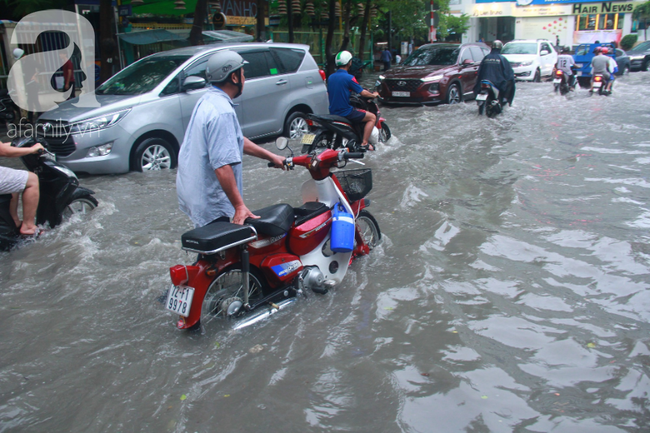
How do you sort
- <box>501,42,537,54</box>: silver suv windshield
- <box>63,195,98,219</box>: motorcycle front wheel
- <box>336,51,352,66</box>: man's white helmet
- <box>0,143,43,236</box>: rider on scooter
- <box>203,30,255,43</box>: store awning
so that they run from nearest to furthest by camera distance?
<box>0,143,43,236</box>: rider on scooter, <box>63,195,98,219</box>: motorcycle front wheel, <box>336,51,352,66</box>: man's white helmet, <box>203,30,255,43</box>: store awning, <box>501,42,537,54</box>: silver suv windshield

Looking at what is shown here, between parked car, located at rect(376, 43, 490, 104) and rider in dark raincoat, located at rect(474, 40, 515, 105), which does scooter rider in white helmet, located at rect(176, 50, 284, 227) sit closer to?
rider in dark raincoat, located at rect(474, 40, 515, 105)

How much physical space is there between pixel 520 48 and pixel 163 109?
60.0ft

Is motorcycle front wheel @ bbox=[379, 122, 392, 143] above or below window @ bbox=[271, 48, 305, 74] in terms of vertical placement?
below

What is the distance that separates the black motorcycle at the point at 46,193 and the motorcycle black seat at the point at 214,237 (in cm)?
292

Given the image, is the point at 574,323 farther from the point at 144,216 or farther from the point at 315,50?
the point at 315,50

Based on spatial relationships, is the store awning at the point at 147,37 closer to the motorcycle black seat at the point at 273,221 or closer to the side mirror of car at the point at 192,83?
the side mirror of car at the point at 192,83

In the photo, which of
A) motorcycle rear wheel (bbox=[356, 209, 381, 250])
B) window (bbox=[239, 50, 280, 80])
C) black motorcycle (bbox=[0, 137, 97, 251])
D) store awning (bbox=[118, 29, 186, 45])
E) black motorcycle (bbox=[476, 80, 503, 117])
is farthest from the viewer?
store awning (bbox=[118, 29, 186, 45])

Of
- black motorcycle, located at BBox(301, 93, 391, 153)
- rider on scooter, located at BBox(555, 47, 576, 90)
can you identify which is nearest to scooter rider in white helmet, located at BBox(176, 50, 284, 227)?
black motorcycle, located at BBox(301, 93, 391, 153)

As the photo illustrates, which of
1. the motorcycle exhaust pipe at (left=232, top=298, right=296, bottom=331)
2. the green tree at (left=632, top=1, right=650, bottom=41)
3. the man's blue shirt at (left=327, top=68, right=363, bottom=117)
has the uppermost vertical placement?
the green tree at (left=632, top=1, right=650, bottom=41)

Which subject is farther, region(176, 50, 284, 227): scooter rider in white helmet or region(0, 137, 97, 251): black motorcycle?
region(0, 137, 97, 251): black motorcycle

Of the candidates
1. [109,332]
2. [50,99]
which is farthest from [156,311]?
[50,99]

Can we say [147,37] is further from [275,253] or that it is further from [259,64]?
[275,253]

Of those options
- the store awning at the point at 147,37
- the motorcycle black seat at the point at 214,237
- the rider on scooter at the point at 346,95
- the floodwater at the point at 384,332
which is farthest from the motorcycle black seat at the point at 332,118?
the store awning at the point at 147,37

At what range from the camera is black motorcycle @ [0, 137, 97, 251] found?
5.25 m
